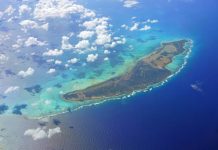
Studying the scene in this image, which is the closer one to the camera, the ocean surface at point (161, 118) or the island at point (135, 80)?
the ocean surface at point (161, 118)

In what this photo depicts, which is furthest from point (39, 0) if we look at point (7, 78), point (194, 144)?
point (194, 144)

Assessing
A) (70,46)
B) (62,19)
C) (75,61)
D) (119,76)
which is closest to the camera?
(119,76)

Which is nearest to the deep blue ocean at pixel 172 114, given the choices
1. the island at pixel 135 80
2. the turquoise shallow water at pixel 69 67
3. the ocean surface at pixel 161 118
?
the ocean surface at pixel 161 118

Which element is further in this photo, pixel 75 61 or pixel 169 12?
pixel 169 12

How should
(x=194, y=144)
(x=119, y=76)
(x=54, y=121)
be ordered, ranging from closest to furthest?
(x=194, y=144) → (x=54, y=121) → (x=119, y=76)

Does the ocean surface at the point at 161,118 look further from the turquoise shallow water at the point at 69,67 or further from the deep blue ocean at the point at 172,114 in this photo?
the turquoise shallow water at the point at 69,67

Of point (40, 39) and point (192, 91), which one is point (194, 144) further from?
point (40, 39)

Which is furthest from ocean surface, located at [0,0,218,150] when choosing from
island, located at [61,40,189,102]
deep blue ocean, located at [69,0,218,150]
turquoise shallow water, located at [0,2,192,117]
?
turquoise shallow water, located at [0,2,192,117]
